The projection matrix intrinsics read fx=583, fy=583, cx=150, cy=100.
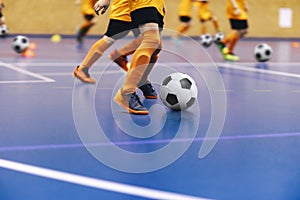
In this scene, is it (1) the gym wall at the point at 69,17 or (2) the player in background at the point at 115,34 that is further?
(1) the gym wall at the point at 69,17

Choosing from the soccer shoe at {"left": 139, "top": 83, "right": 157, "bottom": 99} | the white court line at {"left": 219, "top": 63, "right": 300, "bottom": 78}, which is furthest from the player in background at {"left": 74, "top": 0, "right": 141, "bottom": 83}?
the white court line at {"left": 219, "top": 63, "right": 300, "bottom": 78}

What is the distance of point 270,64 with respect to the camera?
8.52m

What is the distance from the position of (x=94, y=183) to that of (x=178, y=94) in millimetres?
1951

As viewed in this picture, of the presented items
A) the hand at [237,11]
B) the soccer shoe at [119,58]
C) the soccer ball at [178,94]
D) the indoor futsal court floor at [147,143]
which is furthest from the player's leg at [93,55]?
the hand at [237,11]

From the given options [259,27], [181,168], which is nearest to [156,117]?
[181,168]

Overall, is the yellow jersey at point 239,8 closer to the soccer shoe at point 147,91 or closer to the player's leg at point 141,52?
the soccer shoe at point 147,91

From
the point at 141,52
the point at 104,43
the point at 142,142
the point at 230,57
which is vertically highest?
the point at 141,52

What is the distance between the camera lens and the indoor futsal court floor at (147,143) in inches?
97.1

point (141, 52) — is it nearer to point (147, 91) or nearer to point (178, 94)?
point (178, 94)

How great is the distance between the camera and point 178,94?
14.3 feet

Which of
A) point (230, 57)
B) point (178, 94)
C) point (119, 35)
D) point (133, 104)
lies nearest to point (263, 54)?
point (230, 57)

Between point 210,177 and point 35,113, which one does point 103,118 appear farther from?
point 210,177

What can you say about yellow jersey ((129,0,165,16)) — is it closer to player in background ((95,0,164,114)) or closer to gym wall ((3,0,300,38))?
player in background ((95,0,164,114))

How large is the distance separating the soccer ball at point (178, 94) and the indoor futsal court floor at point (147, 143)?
3.5 inches
